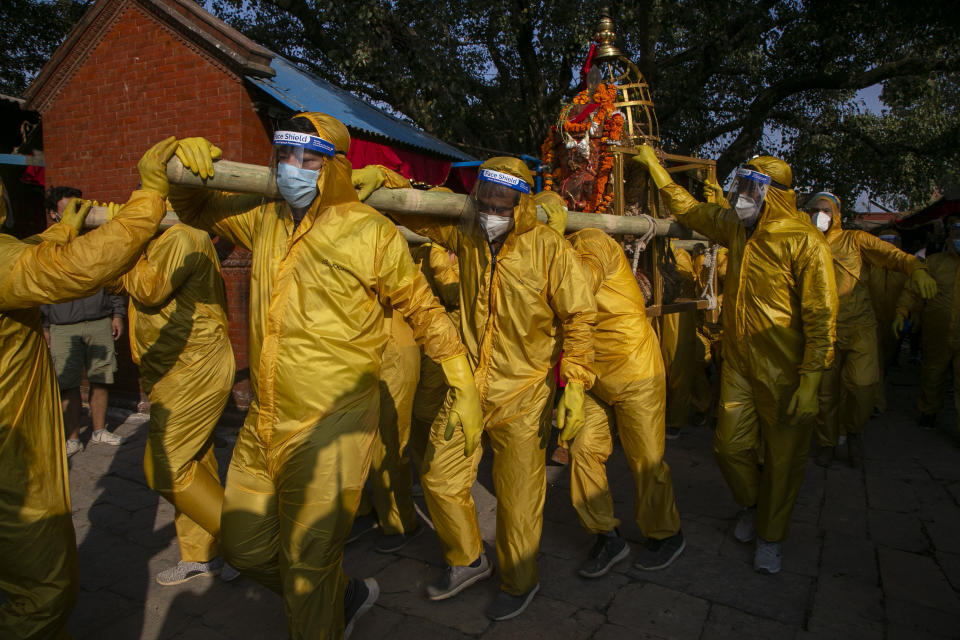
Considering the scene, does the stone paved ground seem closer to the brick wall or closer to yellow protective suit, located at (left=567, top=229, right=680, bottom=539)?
yellow protective suit, located at (left=567, top=229, right=680, bottom=539)

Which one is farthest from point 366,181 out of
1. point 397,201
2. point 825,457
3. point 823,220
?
point 825,457

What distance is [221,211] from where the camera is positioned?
290 cm

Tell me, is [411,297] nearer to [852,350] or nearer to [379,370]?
[379,370]

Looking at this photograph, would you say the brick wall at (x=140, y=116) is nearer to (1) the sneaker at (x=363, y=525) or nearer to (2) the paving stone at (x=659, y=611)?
(1) the sneaker at (x=363, y=525)

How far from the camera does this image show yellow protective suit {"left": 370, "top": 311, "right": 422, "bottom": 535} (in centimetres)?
373

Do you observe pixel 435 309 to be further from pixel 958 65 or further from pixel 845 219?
pixel 845 219

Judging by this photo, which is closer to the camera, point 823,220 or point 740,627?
point 740,627

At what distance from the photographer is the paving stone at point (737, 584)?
3.08 meters

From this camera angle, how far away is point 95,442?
5840 millimetres

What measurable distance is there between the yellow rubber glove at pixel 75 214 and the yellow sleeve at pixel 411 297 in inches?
49.4

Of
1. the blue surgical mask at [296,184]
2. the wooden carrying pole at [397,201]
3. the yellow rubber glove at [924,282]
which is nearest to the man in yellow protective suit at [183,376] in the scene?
the wooden carrying pole at [397,201]

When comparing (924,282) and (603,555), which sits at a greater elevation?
(924,282)

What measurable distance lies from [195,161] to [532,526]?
2.23m

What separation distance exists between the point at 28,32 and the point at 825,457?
49.9 feet
